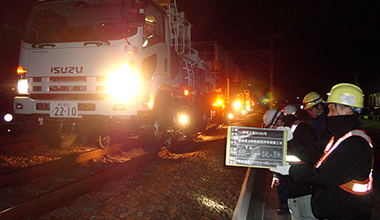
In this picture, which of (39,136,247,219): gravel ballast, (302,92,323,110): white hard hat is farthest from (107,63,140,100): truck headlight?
(302,92,323,110): white hard hat

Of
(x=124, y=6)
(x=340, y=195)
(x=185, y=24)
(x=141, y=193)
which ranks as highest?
(x=185, y=24)

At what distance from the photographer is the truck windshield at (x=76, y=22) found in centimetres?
615

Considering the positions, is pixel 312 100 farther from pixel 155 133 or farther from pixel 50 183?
pixel 50 183

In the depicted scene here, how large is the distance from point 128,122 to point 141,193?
5.80ft

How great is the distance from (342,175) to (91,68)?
5.09 meters

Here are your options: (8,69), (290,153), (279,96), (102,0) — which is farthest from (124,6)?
(279,96)

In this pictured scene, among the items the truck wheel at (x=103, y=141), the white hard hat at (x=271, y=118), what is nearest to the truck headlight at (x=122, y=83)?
the truck wheel at (x=103, y=141)

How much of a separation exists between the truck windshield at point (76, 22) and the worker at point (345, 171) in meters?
4.70

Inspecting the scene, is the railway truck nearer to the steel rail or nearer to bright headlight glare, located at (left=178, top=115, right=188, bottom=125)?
the steel rail

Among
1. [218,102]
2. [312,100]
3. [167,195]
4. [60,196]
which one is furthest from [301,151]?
[218,102]

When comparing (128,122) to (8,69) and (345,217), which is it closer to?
(345,217)

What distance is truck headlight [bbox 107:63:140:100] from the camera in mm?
5812

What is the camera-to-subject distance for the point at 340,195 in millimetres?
2221

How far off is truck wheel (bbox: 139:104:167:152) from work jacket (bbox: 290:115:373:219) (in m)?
5.03
